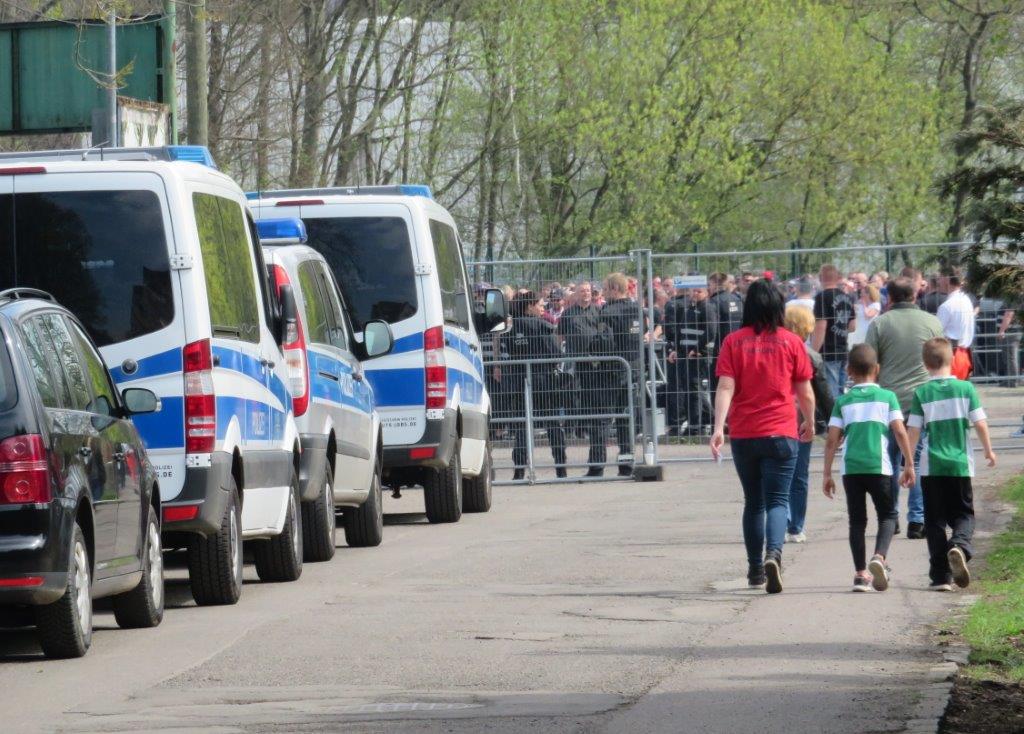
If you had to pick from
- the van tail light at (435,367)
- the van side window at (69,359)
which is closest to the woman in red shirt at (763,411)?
the van side window at (69,359)

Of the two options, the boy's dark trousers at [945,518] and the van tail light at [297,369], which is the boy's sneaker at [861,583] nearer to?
the boy's dark trousers at [945,518]

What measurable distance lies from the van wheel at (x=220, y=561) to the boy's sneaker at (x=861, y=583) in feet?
10.9

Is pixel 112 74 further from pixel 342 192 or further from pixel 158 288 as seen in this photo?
pixel 158 288

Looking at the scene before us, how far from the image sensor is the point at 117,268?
10750mm

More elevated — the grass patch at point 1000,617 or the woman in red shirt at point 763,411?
the woman in red shirt at point 763,411

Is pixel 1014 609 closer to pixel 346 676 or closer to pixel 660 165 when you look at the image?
pixel 346 676

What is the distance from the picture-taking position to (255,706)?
7844 mm

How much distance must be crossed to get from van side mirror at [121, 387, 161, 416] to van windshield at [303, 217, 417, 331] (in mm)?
5677

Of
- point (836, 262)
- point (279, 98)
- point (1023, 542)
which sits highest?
point (279, 98)

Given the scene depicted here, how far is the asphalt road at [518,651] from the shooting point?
757 centimetres

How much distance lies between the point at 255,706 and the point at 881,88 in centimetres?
4460

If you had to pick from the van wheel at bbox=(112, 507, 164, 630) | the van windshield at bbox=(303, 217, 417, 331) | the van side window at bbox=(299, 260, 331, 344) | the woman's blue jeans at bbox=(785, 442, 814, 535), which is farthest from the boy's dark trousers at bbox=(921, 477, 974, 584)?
the van windshield at bbox=(303, 217, 417, 331)

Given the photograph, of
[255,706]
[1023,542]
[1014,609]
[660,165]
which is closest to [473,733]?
[255,706]

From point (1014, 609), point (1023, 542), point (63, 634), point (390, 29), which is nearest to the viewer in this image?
point (63, 634)
